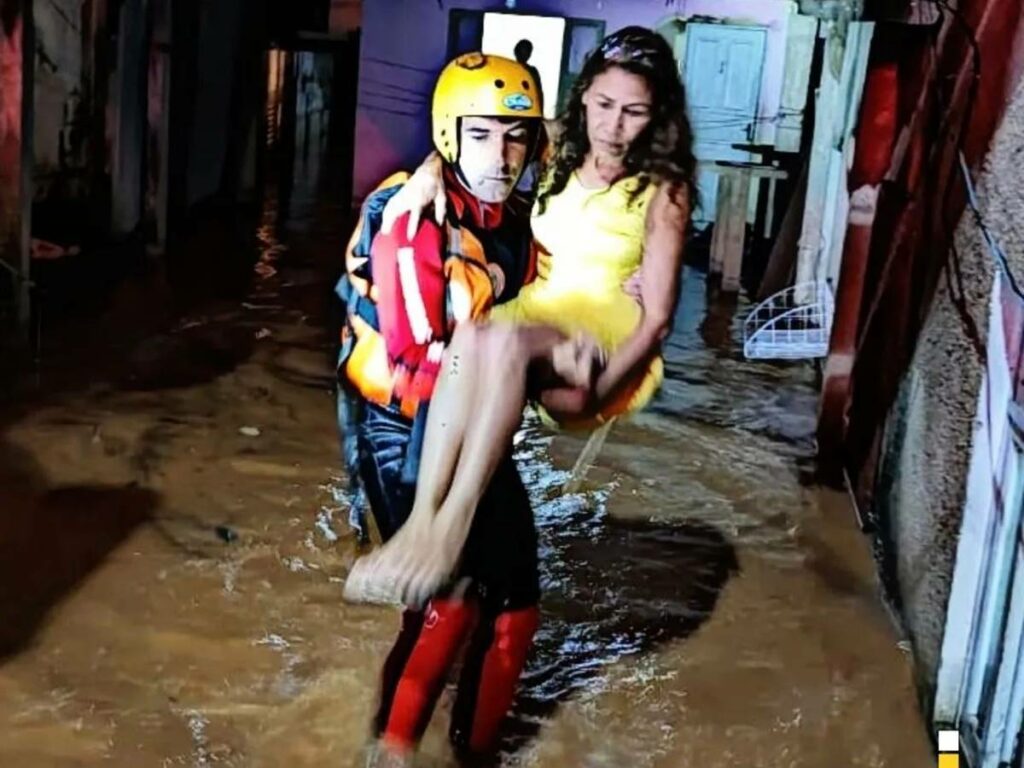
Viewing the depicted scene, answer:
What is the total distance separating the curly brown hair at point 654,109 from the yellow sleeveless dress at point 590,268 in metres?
0.04

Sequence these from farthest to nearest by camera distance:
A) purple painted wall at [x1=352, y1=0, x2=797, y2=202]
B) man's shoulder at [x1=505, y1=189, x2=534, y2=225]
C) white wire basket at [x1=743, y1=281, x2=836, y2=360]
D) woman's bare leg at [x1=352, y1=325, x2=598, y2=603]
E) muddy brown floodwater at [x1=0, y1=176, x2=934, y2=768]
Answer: white wire basket at [x1=743, y1=281, x2=836, y2=360] < muddy brown floodwater at [x1=0, y1=176, x2=934, y2=768] < purple painted wall at [x1=352, y1=0, x2=797, y2=202] < man's shoulder at [x1=505, y1=189, x2=534, y2=225] < woman's bare leg at [x1=352, y1=325, x2=598, y2=603]

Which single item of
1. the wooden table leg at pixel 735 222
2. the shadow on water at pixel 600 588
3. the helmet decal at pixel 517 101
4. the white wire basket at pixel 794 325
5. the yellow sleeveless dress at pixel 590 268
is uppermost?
the helmet decal at pixel 517 101

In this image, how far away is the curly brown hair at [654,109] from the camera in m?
2.87

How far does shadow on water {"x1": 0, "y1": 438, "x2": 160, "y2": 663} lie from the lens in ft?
15.7

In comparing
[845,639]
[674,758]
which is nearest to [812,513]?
[845,639]

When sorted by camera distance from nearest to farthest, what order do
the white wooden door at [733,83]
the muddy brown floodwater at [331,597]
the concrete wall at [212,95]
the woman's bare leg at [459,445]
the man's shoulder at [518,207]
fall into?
the woman's bare leg at [459,445] < the man's shoulder at [518,207] < the muddy brown floodwater at [331,597] < the white wooden door at [733,83] < the concrete wall at [212,95]

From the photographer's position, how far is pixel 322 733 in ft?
13.2

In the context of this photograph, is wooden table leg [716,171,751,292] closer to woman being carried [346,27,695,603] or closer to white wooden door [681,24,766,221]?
white wooden door [681,24,766,221]

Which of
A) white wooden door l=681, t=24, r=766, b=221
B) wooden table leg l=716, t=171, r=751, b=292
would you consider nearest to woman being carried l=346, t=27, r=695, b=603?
wooden table leg l=716, t=171, r=751, b=292

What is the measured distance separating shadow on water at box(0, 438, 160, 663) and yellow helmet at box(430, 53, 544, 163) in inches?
98.1

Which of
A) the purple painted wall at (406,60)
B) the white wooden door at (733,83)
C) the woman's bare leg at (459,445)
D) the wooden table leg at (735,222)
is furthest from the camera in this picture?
the white wooden door at (733,83)

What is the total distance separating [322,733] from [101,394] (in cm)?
380

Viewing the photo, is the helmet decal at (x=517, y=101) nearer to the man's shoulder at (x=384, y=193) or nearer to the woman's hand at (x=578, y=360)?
the man's shoulder at (x=384, y=193)

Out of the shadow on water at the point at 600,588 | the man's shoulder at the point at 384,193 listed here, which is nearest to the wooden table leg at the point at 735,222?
the shadow on water at the point at 600,588
